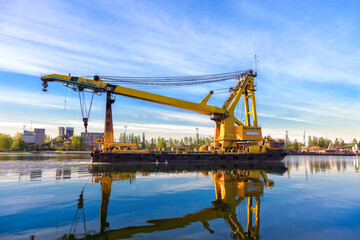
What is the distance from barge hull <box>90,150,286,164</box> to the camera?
33.0 metres

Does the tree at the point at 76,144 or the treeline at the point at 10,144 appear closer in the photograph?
the treeline at the point at 10,144

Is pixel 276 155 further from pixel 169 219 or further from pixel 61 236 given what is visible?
pixel 61 236

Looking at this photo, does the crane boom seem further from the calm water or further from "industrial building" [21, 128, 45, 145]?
"industrial building" [21, 128, 45, 145]

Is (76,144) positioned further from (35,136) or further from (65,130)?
(65,130)

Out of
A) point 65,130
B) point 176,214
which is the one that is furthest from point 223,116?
point 65,130

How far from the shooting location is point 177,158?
36969mm

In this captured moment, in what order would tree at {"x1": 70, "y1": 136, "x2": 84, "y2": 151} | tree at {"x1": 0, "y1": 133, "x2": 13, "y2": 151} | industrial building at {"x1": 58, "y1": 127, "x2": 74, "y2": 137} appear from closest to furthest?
tree at {"x1": 0, "y1": 133, "x2": 13, "y2": 151} → tree at {"x1": 70, "y1": 136, "x2": 84, "y2": 151} → industrial building at {"x1": 58, "y1": 127, "x2": 74, "y2": 137}

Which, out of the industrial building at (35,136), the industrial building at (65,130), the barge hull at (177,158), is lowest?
the barge hull at (177,158)

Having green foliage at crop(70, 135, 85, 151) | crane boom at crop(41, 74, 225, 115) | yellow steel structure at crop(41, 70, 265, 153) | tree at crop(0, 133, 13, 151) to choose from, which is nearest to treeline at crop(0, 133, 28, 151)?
tree at crop(0, 133, 13, 151)

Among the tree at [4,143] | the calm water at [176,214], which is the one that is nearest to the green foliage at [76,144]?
the tree at [4,143]

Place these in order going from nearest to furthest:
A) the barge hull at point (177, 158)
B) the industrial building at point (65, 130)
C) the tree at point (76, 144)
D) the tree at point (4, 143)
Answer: the barge hull at point (177, 158) < the tree at point (4, 143) < the tree at point (76, 144) < the industrial building at point (65, 130)

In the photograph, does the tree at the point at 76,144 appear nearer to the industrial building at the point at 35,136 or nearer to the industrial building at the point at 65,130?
the industrial building at the point at 35,136

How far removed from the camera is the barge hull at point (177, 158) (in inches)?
1299

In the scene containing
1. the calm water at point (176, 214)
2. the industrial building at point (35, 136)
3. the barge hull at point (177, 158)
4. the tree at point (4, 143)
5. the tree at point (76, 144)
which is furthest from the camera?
the industrial building at point (35, 136)
